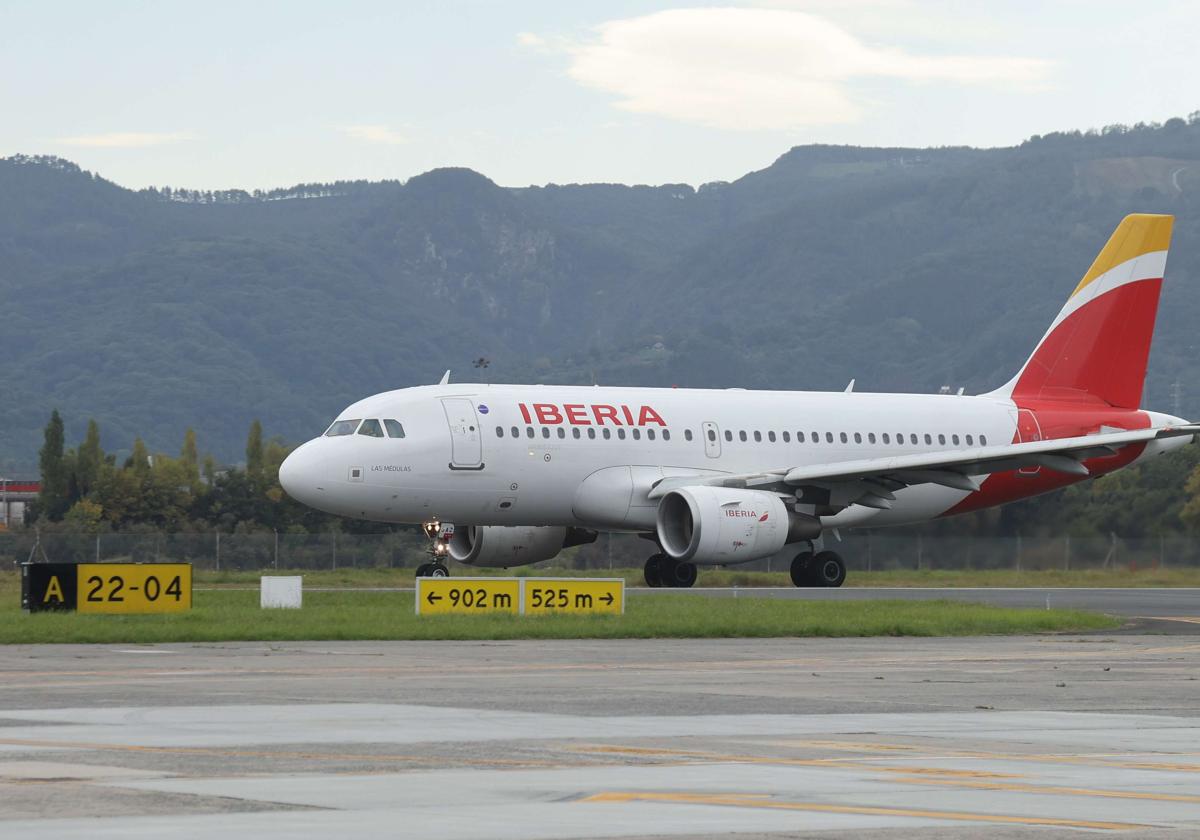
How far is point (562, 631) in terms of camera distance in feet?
89.9

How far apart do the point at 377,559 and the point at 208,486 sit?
66.8 feet

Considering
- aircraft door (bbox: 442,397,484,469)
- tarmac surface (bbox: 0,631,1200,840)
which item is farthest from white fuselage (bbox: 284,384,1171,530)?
tarmac surface (bbox: 0,631,1200,840)

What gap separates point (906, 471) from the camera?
140ft

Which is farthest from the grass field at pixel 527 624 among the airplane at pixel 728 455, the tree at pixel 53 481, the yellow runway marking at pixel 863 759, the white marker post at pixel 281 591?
the tree at pixel 53 481

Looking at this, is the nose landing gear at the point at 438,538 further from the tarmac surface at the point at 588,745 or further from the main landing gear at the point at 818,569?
the tarmac surface at the point at 588,745

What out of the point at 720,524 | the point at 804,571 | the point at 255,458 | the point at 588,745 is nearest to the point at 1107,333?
the point at 804,571

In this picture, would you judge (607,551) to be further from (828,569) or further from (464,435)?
(464,435)

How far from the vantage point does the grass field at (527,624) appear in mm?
26312

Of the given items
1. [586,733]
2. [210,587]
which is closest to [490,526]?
[210,587]

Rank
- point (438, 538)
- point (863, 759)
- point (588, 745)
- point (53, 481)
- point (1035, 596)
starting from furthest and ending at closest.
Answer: point (53, 481) < point (1035, 596) < point (438, 538) < point (588, 745) < point (863, 759)

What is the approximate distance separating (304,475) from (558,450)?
195 inches

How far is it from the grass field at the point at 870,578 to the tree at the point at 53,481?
30.5 metres

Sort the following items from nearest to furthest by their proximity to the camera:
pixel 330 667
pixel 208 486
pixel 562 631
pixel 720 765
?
pixel 720 765, pixel 330 667, pixel 562 631, pixel 208 486

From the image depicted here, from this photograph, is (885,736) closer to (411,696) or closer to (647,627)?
(411,696)
